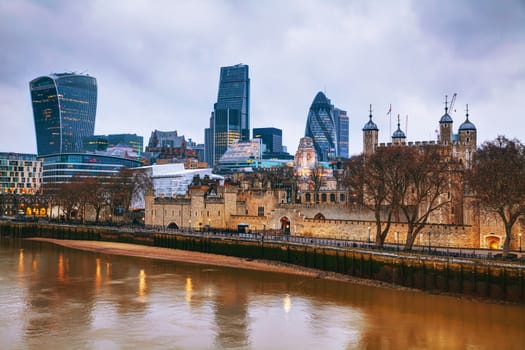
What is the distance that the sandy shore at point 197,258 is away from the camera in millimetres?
58019

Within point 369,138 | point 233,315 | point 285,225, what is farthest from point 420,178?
point 369,138

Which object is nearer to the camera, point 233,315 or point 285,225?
point 233,315

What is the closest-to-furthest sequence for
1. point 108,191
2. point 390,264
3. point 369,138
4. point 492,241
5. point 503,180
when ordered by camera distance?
point 503,180 < point 390,264 < point 492,241 < point 369,138 < point 108,191

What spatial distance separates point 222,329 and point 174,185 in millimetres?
112421

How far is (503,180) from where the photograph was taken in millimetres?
51531

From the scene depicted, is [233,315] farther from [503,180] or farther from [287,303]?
[503,180]

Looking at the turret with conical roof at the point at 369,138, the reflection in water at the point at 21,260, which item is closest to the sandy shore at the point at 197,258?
the reflection in water at the point at 21,260

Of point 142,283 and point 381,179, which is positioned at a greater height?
point 381,179

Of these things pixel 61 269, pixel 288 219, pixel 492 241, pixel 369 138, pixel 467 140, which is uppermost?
pixel 369 138

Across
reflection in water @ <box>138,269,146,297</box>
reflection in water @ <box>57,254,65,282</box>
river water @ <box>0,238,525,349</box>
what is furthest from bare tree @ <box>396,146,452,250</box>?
reflection in water @ <box>57,254,65,282</box>

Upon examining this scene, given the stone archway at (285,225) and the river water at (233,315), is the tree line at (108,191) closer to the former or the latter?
the stone archway at (285,225)

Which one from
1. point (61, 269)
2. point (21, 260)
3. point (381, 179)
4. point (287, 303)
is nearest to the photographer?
point (287, 303)

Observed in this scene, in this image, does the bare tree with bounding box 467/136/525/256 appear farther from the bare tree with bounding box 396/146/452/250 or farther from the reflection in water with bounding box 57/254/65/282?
the reflection in water with bounding box 57/254/65/282

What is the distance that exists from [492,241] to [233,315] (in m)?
32.6
